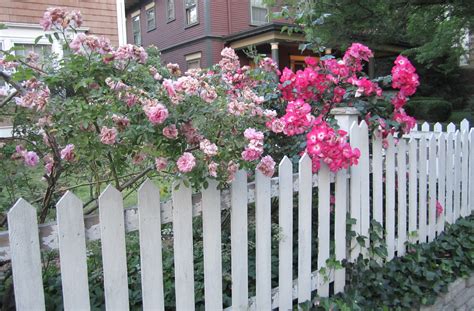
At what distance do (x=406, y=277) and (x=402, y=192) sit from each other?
1.94 ft

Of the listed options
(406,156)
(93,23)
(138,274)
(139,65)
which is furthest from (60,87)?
(93,23)

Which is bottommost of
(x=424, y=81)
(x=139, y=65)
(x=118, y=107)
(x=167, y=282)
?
(x=167, y=282)

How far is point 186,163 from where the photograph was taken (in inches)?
64.1

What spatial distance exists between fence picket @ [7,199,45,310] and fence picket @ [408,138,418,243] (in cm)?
260

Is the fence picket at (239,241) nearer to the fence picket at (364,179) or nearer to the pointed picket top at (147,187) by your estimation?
the pointed picket top at (147,187)

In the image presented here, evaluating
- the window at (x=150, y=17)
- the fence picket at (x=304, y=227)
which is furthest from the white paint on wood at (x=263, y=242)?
the window at (x=150, y=17)

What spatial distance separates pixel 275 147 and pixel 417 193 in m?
1.30

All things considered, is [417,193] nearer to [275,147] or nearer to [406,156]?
[406,156]

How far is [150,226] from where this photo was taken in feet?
5.92

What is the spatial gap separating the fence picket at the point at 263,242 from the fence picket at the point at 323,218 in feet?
1.33

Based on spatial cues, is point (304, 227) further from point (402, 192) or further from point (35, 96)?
point (35, 96)

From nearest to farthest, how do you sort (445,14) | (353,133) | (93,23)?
(353,133) → (445,14) → (93,23)

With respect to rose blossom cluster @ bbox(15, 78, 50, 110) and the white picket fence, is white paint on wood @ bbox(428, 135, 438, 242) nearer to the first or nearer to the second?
the white picket fence

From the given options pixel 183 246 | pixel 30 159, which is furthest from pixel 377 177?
pixel 30 159
